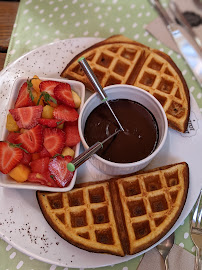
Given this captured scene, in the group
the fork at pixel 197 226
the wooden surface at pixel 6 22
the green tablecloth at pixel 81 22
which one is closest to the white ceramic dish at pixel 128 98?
the fork at pixel 197 226

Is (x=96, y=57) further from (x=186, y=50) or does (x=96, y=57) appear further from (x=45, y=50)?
(x=186, y=50)

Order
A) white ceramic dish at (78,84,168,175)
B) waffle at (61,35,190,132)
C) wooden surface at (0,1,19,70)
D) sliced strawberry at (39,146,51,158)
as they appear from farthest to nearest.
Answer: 1. wooden surface at (0,1,19,70)
2. waffle at (61,35,190,132)
3. sliced strawberry at (39,146,51,158)
4. white ceramic dish at (78,84,168,175)

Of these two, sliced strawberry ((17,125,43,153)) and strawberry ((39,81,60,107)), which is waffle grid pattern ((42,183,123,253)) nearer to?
sliced strawberry ((17,125,43,153))

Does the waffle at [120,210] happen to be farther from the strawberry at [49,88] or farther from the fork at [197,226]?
the strawberry at [49,88]

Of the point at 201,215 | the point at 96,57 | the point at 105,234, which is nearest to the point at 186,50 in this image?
the point at 96,57

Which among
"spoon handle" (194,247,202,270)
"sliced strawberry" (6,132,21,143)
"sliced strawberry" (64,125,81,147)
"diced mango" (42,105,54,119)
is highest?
"diced mango" (42,105,54,119)

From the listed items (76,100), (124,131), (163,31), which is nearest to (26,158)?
(76,100)

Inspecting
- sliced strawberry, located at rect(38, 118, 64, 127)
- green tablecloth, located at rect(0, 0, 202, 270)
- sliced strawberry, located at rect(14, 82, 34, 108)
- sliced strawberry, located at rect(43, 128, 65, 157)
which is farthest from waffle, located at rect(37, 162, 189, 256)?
green tablecloth, located at rect(0, 0, 202, 270)
